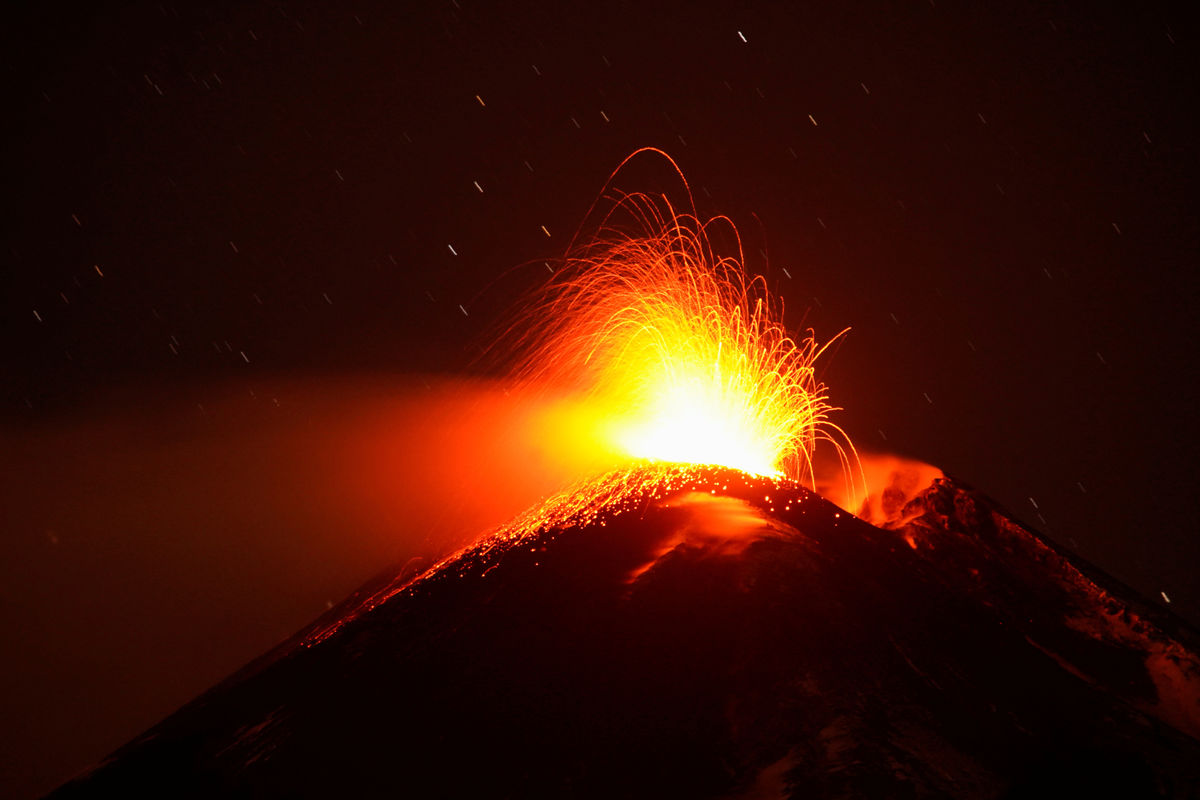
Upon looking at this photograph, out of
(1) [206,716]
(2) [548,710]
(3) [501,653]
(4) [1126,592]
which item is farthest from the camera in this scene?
(4) [1126,592]

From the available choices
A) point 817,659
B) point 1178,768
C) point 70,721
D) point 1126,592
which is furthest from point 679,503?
point 70,721

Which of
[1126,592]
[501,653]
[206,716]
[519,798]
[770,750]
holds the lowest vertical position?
[1126,592]

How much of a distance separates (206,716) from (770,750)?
11127 millimetres

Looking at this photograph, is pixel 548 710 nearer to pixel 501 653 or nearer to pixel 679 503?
pixel 501 653

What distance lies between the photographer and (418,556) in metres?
25.9

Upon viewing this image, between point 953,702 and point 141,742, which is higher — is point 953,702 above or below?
below

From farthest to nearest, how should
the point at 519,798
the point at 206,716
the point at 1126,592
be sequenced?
the point at 1126,592 < the point at 206,716 < the point at 519,798

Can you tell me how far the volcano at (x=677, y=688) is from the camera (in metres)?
11.7

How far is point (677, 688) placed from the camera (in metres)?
12.9

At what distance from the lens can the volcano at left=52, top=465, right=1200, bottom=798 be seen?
11672 millimetres

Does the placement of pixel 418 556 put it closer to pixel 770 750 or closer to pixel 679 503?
pixel 679 503

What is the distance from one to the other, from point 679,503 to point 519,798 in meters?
8.62

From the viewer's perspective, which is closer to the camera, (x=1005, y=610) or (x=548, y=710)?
(x=548, y=710)

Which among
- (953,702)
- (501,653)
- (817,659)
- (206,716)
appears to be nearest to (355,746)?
(501,653)
